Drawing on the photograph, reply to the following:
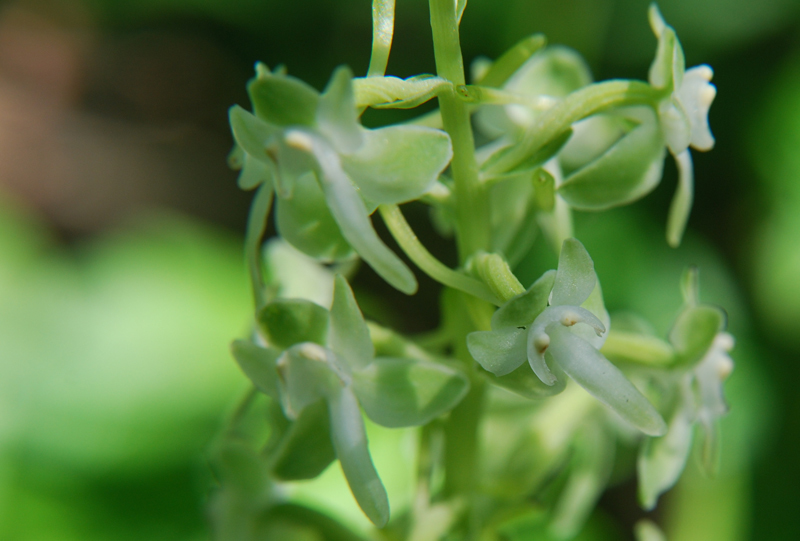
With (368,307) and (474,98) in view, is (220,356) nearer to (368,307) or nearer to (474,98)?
(368,307)

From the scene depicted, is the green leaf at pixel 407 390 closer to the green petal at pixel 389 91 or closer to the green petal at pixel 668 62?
the green petal at pixel 389 91

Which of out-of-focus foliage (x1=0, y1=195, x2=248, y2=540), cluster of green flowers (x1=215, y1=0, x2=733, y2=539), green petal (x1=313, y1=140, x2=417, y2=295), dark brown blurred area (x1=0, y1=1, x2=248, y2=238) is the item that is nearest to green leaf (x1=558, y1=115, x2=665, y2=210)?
cluster of green flowers (x1=215, y1=0, x2=733, y2=539)

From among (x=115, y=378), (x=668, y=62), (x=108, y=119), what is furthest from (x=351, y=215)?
(x=108, y=119)

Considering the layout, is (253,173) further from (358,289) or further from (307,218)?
(358,289)

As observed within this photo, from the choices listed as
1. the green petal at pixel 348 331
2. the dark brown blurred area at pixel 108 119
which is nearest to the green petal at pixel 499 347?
the green petal at pixel 348 331

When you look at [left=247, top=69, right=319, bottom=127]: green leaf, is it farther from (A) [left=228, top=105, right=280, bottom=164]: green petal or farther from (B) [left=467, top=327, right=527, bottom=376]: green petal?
(B) [left=467, top=327, right=527, bottom=376]: green petal

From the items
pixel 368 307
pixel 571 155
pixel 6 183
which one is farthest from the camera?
pixel 6 183

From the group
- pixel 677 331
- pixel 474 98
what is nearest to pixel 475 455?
pixel 677 331
